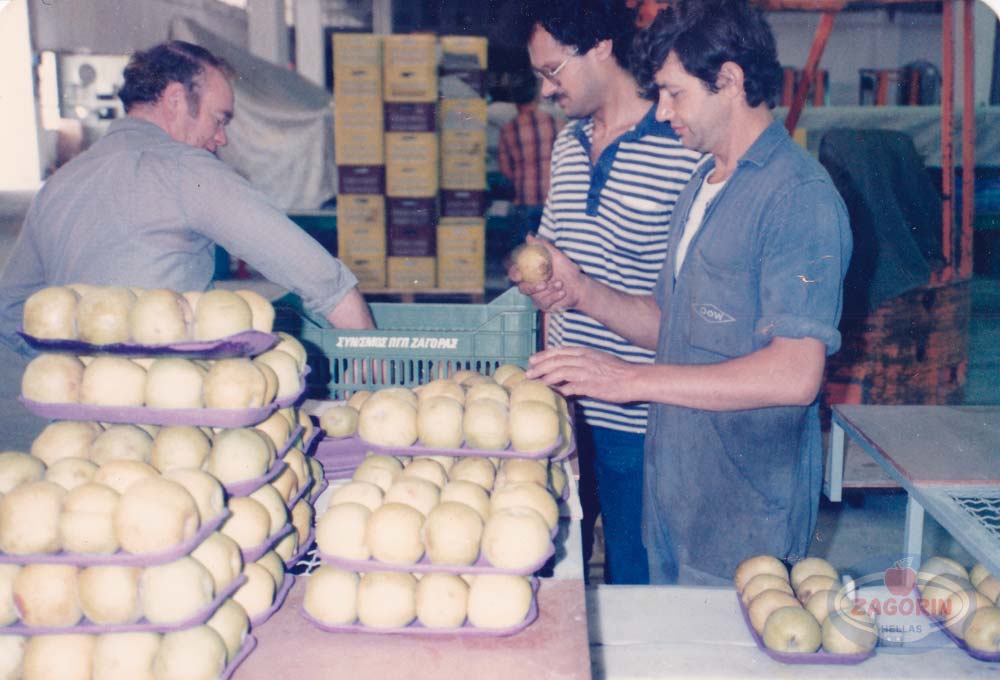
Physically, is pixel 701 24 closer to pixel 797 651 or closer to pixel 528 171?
pixel 797 651

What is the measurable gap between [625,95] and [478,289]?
17.0 ft

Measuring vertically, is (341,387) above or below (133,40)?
below

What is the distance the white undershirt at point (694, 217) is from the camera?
2.38m

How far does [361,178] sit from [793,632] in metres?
6.68

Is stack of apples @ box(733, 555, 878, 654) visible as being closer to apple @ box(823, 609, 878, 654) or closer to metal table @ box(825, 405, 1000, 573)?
apple @ box(823, 609, 878, 654)

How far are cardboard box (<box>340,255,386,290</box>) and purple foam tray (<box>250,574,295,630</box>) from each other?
6.41m

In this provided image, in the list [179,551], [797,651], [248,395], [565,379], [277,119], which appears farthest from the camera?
[277,119]

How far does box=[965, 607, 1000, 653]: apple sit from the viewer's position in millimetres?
1644

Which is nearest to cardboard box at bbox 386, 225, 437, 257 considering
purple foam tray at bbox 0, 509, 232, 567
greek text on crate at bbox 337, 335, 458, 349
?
greek text on crate at bbox 337, 335, 458, 349

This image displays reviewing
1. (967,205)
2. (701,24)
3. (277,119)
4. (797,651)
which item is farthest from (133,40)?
(797,651)

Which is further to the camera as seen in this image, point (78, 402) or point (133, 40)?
point (133, 40)

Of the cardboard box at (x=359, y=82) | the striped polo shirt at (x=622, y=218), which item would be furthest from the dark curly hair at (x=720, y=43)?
the cardboard box at (x=359, y=82)

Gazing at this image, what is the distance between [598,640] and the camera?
176 centimetres

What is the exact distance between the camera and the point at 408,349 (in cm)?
245
